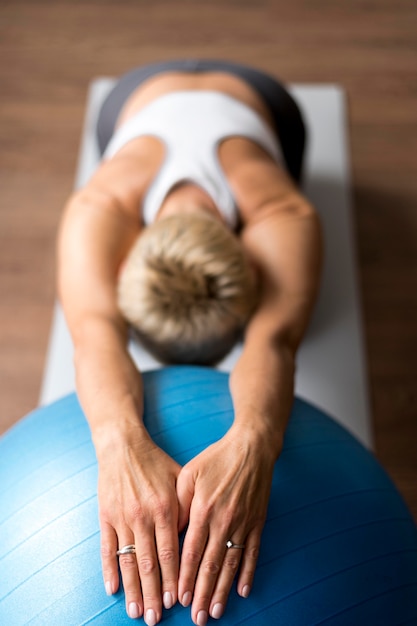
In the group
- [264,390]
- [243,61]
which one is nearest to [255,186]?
[264,390]

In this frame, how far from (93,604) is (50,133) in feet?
5.78

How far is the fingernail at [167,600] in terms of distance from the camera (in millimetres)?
878

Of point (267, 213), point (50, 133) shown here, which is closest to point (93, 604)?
point (267, 213)

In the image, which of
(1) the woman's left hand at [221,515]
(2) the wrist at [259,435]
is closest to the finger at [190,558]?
(1) the woman's left hand at [221,515]

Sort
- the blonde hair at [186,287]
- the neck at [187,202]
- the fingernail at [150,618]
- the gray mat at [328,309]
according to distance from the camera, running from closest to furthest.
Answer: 1. the fingernail at [150,618]
2. the blonde hair at [186,287]
3. the neck at [187,202]
4. the gray mat at [328,309]

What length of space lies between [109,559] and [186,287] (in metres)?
0.45

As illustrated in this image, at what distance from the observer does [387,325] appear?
6.16 feet

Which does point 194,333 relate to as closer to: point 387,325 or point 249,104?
point 249,104

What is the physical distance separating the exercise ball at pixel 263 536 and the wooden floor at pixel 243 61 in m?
0.67

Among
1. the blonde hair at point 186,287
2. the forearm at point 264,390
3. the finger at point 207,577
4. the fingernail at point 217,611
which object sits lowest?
the fingernail at point 217,611

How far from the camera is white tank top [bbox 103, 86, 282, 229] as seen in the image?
142 centimetres

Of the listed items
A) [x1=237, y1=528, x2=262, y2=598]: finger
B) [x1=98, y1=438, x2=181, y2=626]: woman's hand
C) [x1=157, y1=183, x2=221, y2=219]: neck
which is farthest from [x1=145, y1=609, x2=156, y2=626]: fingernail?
[x1=157, y1=183, x2=221, y2=219]: neck

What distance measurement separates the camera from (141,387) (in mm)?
1125

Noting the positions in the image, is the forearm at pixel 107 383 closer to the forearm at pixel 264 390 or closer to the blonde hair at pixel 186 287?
the blonde hair at pixel 186 287
